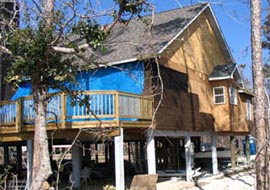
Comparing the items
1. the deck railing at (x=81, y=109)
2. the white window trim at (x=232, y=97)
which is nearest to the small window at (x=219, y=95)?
the white window trim at (x=232, y=97)

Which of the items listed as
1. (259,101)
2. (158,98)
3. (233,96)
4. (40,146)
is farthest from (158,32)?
(40,146)

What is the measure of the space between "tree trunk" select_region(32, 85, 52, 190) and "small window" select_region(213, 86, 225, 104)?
16.3 m

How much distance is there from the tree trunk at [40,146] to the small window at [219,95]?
643 inches

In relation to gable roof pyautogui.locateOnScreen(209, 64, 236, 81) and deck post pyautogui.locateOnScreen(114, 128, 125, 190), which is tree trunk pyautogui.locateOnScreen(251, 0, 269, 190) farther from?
gable roof pyautogui.locateOnScreen(209, 64, 236, 81)

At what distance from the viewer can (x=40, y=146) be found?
7344 mm

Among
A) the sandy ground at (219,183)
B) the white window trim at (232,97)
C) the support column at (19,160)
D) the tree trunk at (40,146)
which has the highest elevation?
the white window trim at (232,97)

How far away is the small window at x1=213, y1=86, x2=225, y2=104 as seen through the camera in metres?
22.9

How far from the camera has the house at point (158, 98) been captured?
575 inches

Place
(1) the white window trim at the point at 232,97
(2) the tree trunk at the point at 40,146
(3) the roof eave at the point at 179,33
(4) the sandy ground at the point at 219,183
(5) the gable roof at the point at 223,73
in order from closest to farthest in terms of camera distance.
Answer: (2) the tree trunk at the point at 40,146, (4) the sandy ground at the point at 219,183, (3) the roof eave at the point at 179,33, (5) the gable roof at the point at 223,73, (1) the white window trim at the point at 232,97

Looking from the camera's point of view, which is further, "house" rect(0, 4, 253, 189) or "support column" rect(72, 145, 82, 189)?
→ "support column" rect(72, 145, 82, 189)

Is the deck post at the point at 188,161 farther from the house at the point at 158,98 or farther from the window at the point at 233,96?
the window at the point at 233,96

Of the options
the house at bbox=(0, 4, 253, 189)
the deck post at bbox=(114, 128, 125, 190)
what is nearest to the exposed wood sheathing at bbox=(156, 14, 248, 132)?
the house at bbox=(0, 4, 253, 189)

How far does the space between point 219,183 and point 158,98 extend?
4.79m

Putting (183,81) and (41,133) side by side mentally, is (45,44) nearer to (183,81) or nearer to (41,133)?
(41,133)
